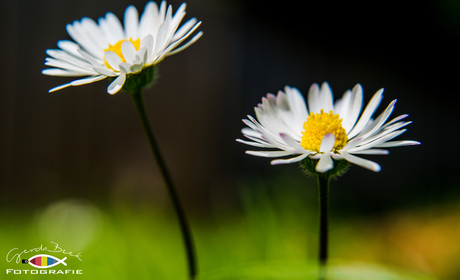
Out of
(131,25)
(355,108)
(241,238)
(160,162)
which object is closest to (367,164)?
(355,108)

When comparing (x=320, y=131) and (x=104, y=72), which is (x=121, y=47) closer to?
(x=104, y=72)

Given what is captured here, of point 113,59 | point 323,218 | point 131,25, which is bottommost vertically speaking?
point 323,218

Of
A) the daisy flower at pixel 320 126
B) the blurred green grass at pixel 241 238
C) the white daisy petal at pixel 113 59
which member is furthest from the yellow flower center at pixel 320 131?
the white daisy petal at pixel 113 59

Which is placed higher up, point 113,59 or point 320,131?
point 113,59

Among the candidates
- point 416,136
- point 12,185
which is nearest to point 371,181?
point 416,136

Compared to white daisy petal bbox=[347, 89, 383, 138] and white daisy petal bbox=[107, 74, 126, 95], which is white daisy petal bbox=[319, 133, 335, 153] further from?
white daisy petal bbox=[107, 74, 126, 95]

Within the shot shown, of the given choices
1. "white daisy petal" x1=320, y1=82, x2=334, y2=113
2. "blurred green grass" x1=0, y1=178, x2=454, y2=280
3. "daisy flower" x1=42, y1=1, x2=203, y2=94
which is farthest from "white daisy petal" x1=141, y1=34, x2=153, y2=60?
"blurred green grass" x1=0, y1=178, x2=454, y2=280
